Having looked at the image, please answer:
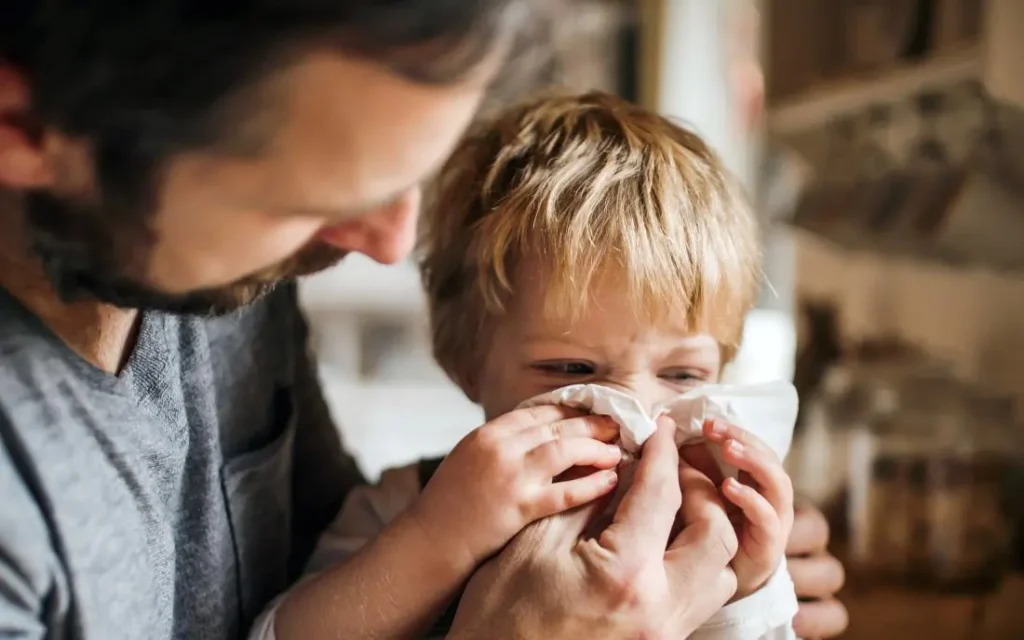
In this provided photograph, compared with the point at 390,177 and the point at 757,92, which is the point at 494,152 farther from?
the point at 757,92

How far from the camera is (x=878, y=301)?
2049 millimetres

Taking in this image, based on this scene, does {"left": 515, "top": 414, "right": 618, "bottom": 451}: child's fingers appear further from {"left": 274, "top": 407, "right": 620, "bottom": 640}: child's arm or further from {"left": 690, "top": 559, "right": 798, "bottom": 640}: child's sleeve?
{"left": 690, "top": 559, "right": 798, "bottom": 640}: child's sleeve

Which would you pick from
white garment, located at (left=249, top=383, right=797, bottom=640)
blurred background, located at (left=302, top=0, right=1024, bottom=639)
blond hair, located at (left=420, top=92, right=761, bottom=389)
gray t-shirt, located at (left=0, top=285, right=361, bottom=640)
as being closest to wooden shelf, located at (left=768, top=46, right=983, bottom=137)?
Result: blurred background, located at (left=302, top=0, right=1024, bottom=639)

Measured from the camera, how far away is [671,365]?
34.9 inches

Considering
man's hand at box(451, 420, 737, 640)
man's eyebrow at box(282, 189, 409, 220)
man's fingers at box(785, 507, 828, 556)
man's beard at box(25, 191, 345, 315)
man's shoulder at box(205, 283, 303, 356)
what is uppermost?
man's eyebrow at box(282, 189, 409, 220)

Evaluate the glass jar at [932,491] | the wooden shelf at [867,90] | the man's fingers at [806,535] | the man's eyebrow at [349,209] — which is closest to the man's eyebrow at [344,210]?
the man's eyebrow at [349,209]

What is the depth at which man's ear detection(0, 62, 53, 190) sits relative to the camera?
55 centimetres

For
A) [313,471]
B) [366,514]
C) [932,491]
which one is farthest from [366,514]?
[932,491]

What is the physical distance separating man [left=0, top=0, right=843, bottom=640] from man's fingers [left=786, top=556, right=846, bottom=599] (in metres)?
0.23

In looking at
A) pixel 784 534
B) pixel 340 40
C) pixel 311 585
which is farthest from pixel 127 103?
pixel 784 534

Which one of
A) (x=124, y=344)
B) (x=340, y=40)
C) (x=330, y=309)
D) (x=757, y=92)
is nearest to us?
(x=340, y=40)

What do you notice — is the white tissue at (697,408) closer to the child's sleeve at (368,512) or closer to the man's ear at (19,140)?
the child's sleeve at (368,512)

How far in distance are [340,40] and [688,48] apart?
228cm

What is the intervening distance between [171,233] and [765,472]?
481mm
